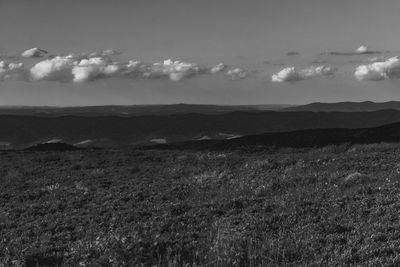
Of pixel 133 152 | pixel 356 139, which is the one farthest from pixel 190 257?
pixel 356 139

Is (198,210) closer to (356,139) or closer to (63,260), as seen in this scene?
(63,260)

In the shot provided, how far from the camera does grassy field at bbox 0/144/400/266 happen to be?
13.7 m

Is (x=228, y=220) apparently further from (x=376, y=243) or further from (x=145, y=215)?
(x=376, y=243)

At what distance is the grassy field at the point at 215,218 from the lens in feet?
44.9

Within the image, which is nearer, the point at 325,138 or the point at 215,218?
the point at 215,218

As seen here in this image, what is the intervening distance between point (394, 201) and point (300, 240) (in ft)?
17.8

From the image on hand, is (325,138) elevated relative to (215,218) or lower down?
elevated

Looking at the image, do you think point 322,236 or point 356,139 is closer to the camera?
point 322,236

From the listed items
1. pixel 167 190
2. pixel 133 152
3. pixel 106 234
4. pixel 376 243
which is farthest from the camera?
pixel 133 152

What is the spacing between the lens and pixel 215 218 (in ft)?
62.6

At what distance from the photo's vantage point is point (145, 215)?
68.2ft

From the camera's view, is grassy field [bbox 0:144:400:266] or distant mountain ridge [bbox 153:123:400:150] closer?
grassy field [bbox 0:144:400:266]

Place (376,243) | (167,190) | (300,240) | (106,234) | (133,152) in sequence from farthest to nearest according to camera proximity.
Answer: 1. (133,152)
2. (167,190)
3. (106,234)
4. (300,240)
5. (376,243)

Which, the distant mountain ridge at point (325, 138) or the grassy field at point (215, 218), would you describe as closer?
the grassy field at point (215, 218)
